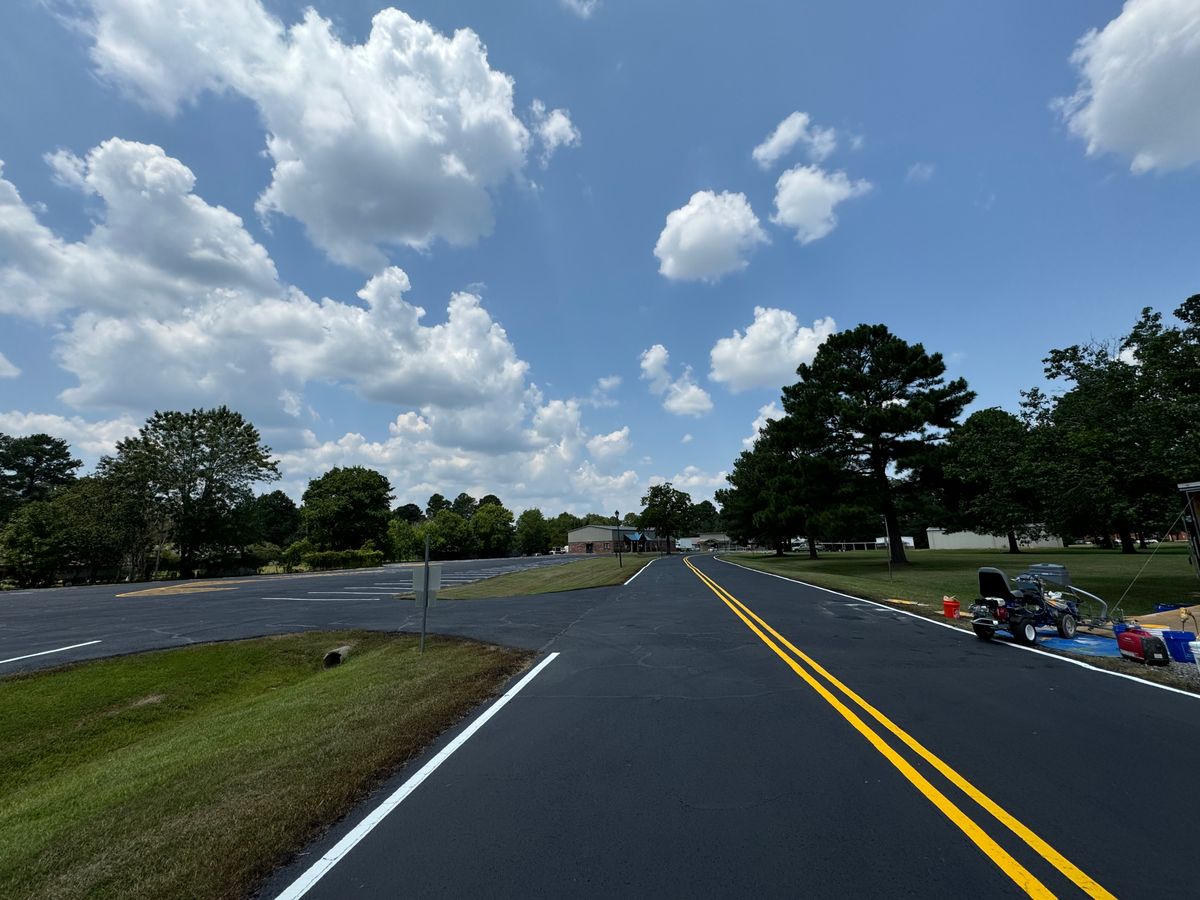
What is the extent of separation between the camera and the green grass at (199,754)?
3.57 m

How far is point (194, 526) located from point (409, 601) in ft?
139

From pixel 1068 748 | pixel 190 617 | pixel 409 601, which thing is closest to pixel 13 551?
pixel 190 617

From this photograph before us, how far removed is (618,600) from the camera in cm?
1955

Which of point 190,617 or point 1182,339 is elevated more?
point 1182,339

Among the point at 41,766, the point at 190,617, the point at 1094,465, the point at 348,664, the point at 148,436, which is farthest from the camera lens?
the point at 148,436

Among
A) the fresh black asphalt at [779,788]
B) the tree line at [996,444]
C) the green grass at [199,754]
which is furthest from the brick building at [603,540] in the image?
the fresh black asphalt at [779,788]

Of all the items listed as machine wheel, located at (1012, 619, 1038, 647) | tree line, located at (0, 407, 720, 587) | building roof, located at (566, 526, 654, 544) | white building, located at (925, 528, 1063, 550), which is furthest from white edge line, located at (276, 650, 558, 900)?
building roof, located at (566, 526, 654, 544)

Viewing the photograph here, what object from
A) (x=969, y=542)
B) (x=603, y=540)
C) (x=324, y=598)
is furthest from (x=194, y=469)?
(x=969, y=542)

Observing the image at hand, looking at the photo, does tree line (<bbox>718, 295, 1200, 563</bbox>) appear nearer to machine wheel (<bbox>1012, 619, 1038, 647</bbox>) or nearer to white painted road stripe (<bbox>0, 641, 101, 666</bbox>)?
machine wheel (<bbox>1012, 619, 1038, 647</bbox>)

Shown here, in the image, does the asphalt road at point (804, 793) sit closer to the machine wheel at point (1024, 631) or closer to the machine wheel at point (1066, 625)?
the machine wheel at point (1024, 631)

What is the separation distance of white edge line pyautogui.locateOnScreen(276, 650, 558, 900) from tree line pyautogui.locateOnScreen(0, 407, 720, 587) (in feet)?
138

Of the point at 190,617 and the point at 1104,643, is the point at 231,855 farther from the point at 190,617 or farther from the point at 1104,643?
the point at 190,617

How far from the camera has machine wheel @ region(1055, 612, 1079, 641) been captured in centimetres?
1040

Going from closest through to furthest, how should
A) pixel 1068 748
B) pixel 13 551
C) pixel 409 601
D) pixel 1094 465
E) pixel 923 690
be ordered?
pixel 1068 748, pixel 923 690, pixel 1094 465, pixel 409 601, pixel 13 551
